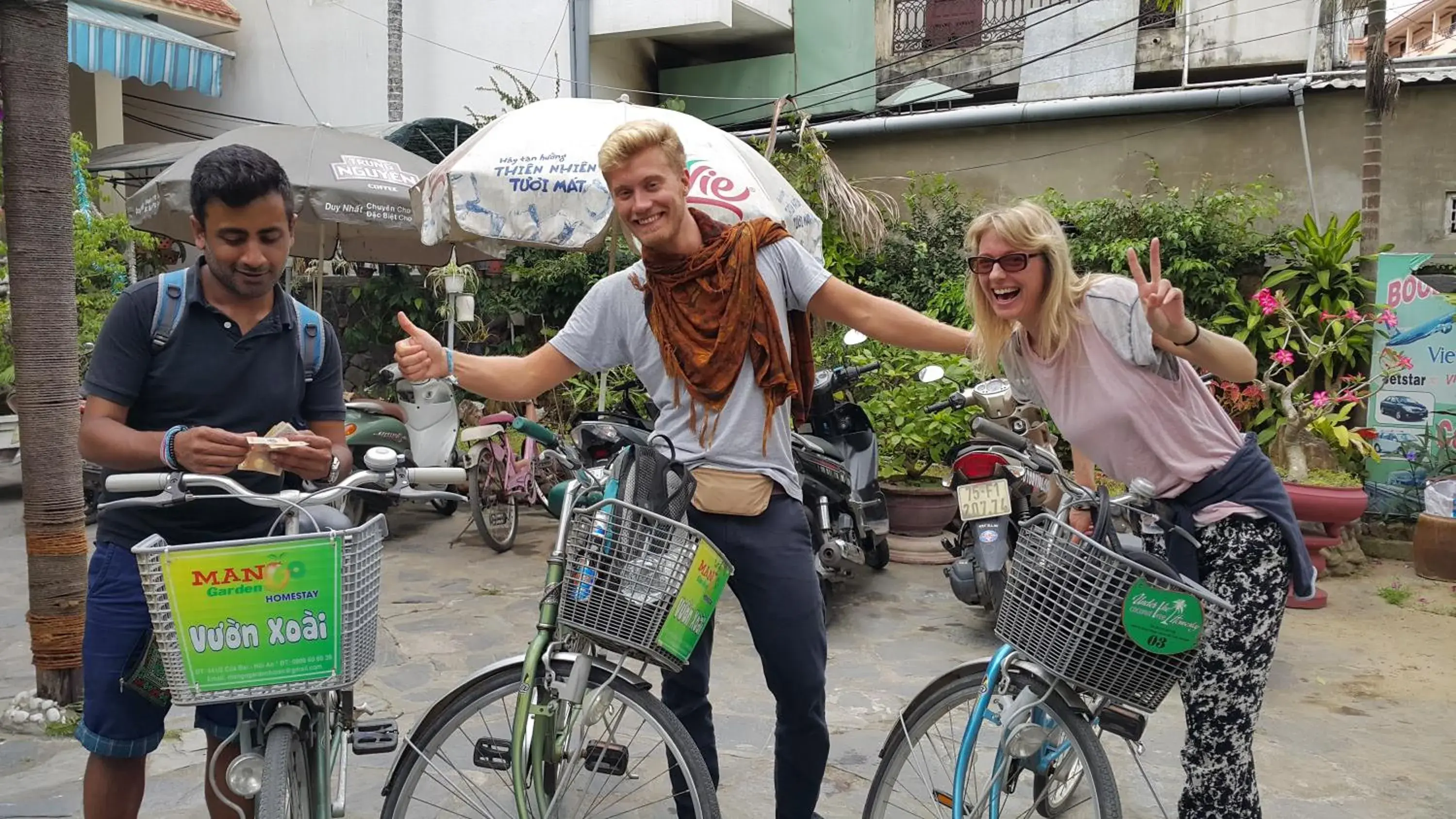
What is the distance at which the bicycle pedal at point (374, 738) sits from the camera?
223cm

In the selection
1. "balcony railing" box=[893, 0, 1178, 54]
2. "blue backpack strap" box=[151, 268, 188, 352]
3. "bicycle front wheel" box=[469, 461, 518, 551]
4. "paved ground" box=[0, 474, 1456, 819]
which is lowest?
"paved ground" box=[0, 474, 1456, 819]

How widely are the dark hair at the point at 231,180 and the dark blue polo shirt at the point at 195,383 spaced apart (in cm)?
19

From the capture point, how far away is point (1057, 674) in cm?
226

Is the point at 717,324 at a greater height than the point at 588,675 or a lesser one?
greater

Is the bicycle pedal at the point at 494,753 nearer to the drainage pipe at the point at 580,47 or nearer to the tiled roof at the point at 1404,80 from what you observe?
the tiled roof at the point at 1404,80

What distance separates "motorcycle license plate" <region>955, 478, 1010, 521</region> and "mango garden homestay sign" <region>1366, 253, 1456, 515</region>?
3575 millimetres

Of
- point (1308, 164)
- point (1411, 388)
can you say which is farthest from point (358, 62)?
point (1411, 388)

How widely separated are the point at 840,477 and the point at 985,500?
905mm

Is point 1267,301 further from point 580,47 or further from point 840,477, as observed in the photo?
point 580,47

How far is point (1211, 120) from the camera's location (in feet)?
34.1

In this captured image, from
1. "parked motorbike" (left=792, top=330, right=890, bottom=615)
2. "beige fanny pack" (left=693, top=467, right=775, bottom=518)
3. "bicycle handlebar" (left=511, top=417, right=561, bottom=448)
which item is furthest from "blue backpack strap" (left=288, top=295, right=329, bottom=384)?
"parked motorbike" (left=792, top=330, right=890, bottom=615)

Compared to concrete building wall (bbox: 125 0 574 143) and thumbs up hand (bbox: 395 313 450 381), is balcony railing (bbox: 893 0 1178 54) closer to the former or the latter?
concrete building wall (bbox: 125 0 574 143)

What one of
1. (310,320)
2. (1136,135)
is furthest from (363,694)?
(1136,135)

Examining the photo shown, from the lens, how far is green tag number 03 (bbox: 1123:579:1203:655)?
2.11 m
